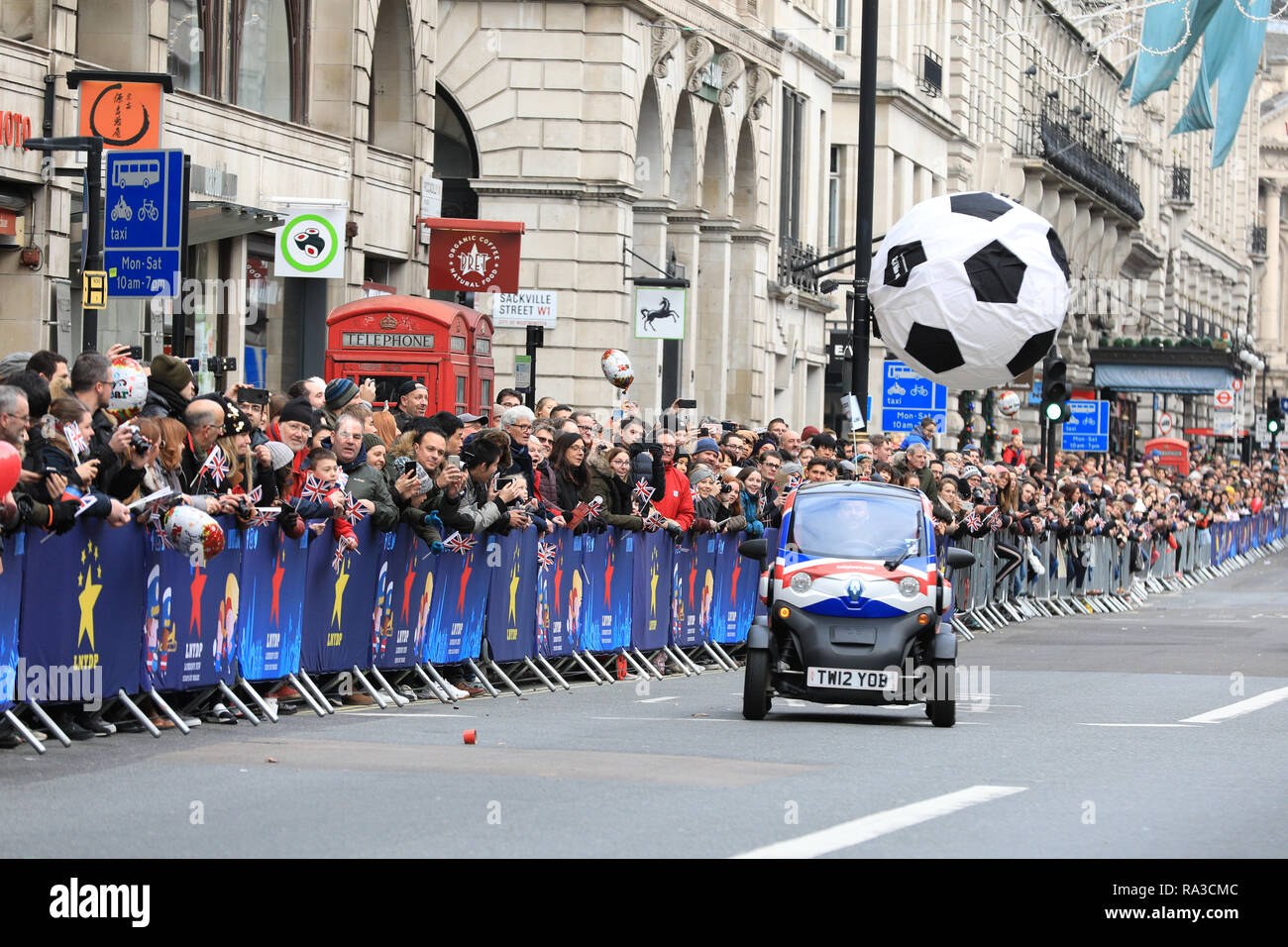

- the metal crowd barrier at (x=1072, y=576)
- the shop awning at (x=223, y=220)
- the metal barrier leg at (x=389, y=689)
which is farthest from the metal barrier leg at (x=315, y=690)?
the shop awning at (x=223, y=220)

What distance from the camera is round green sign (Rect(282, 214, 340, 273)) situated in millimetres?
26688

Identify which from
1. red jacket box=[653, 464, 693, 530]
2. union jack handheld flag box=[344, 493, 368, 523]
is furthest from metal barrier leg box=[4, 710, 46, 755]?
red jacket box=[653, 464, 693, 530]

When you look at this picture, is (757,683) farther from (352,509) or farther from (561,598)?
(561,598)

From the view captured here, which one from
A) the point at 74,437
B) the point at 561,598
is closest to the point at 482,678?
the point at 561,598

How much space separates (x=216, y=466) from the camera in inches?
557

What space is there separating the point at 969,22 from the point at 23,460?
53858 millimetres

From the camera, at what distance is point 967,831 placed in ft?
33.3

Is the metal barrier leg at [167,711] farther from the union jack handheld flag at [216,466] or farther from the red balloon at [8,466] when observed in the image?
the red balloon at [8,466]

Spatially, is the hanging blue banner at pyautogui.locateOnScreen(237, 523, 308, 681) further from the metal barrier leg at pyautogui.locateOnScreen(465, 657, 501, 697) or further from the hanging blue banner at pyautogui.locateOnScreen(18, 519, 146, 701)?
the metal barrier leg at pyautogui.locateOnScreen(465, 657, 501, 697)

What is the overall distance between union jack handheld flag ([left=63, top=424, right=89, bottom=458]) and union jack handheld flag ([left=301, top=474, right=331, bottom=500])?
237cm

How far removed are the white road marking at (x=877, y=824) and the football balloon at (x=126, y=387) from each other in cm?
537

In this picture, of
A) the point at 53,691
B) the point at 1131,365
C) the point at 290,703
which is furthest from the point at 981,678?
the point at 1131,365

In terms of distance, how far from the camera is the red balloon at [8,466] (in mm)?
11383
